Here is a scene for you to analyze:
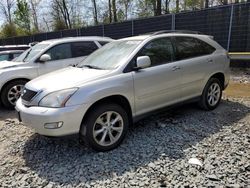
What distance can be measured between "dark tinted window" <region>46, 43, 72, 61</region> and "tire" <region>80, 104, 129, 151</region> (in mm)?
3790

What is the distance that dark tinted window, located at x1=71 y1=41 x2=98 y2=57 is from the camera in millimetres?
7602

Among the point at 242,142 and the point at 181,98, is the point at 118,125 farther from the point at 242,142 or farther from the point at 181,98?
the point at 242,142

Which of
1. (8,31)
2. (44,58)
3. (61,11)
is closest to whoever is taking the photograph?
(44,58)

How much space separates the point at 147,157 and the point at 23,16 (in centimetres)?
3631

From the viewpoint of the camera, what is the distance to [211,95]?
18.7 feet

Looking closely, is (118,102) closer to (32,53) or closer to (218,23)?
(32,53)

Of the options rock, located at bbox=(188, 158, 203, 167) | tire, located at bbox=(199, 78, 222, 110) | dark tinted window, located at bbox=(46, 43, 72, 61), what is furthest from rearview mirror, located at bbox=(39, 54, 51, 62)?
rock, located at bbox=(188, 158, 203, 167)

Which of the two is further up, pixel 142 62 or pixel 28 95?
pixel 142 62

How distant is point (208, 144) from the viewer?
4188mm

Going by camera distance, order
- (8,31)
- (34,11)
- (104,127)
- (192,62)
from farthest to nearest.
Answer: (34,11), (8,31), (192,62), (104,127)

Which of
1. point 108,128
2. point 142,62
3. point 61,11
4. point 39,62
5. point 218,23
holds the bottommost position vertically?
point 108,128

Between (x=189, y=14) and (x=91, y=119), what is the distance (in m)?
8.77

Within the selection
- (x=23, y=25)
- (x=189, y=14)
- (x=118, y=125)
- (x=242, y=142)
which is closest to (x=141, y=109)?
(x=118, y=125)

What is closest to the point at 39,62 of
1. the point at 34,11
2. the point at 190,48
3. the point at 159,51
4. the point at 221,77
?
the point at 159,51
